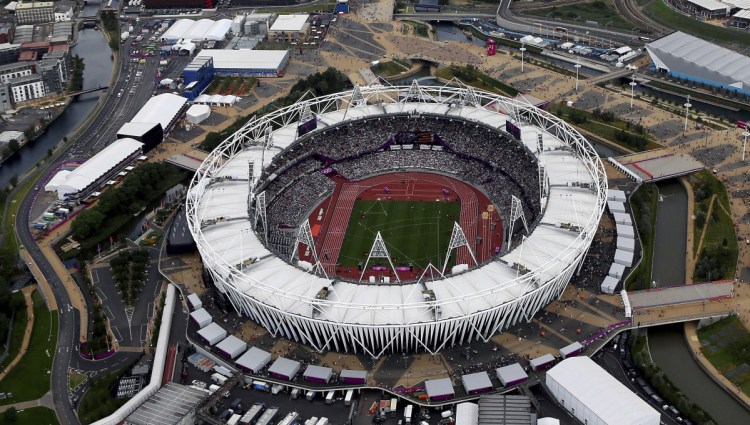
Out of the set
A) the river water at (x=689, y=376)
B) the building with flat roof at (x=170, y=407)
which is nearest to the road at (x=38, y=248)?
the building with flat roof at (x=170, y=407)

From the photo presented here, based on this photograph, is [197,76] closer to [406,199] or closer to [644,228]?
[406,199]

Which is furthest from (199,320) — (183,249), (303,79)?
(303,79)

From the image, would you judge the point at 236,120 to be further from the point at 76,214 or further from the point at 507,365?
the point at 507,365

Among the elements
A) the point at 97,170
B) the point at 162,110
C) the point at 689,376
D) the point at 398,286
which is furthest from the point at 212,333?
the point at 162,110

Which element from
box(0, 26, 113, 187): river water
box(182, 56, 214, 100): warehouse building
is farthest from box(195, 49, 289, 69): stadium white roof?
box(0, 26, 113, 187): river water

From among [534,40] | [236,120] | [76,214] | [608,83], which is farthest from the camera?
[534,40]

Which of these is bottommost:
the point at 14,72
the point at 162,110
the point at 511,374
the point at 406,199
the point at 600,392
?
the point at 511,374

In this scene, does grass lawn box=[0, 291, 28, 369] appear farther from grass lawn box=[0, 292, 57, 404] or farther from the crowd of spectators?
the crowd of spectators
